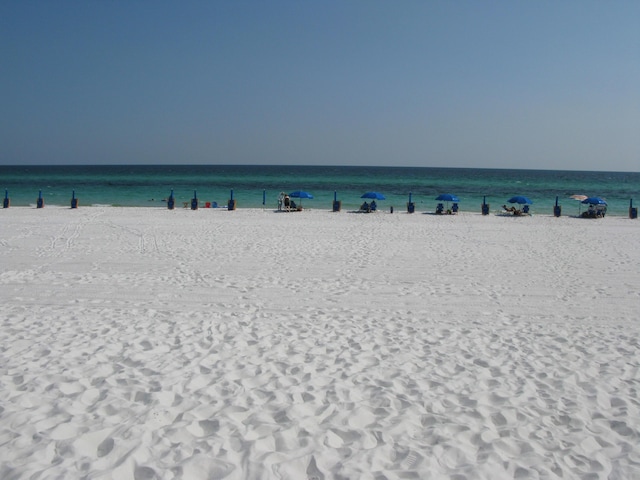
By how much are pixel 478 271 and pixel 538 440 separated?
24.2 ft

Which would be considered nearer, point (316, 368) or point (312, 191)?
point (316, 368)

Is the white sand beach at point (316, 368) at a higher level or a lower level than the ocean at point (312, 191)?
lower

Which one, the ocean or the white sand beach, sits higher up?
the ocean

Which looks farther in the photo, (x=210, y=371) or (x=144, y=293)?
(x=144, y=293)

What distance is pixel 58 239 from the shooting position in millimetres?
14992

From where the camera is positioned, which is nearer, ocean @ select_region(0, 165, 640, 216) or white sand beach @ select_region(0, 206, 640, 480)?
white sand beach @ select_region(0, 206, 640, 480)

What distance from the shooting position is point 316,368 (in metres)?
5.50

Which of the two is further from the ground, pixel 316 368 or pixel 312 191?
pixel 312 191

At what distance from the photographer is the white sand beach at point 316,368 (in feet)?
12.6

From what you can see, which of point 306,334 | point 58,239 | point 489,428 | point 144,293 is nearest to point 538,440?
point 489,428

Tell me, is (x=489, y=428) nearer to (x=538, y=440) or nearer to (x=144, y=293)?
(x=538, y=440)

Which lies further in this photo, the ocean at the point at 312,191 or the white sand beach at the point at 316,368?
the ocean at the point at 312,191

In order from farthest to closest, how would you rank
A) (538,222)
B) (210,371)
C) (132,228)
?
(538,222), (132,228), (210,371)

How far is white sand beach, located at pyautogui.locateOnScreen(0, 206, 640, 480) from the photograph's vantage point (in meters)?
3.85
